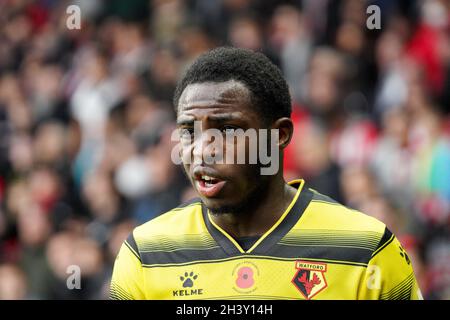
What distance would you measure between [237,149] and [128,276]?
643mm

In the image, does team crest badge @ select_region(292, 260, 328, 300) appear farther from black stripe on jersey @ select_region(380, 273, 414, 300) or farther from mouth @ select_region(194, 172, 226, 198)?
mouth @ select_region(194, 172, 226, 198)

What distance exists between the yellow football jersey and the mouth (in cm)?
26

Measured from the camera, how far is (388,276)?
3543 mm

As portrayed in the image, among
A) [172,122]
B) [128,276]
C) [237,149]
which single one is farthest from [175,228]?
[172,122]

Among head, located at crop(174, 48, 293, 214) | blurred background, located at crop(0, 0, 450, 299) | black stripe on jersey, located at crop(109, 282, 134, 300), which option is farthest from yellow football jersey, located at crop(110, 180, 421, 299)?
blurred background, located at crop(0, 0, 450, 299)

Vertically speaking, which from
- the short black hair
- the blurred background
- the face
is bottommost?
the blurred background

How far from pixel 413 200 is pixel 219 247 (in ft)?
13.4

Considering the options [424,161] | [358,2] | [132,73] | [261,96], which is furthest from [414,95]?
[261,96]

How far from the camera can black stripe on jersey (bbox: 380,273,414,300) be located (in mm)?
3525

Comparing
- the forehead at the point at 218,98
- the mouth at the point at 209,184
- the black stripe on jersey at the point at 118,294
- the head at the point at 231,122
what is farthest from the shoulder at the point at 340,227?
the black stripe on jersey at the point at 118,294

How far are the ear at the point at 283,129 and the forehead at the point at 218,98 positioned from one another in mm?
172

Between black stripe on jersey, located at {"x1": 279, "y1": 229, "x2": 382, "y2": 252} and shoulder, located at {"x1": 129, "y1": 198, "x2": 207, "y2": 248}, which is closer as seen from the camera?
black stripe on jersey, located at {"x1": 279, "y1": 229, "x2": 382, "y2": 252}
